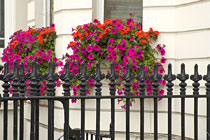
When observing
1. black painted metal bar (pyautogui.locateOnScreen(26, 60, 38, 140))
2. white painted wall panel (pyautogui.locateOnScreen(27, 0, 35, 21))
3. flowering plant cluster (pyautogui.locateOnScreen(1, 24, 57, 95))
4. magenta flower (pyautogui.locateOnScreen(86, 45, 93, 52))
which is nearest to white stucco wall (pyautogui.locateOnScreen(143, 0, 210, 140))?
magenta flower (pyautogui.locateOnScreen(86, 45, 93, 52))

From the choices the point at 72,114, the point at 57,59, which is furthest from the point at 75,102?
the point at 57,59

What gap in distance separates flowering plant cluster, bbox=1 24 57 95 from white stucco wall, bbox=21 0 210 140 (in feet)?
0.69

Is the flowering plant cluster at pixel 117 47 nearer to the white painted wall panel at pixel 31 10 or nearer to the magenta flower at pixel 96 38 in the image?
the magenta flower at pixel 96 38

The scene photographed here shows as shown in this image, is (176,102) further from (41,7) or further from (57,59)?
(41,7)

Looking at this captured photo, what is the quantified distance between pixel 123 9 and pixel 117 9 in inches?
3.1

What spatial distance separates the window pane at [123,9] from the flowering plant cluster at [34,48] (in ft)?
2.56

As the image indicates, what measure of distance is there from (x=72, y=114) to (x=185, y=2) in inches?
71.8

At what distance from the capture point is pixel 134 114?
4602 millimetres

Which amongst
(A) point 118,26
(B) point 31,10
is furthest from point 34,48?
(A) point 118,26

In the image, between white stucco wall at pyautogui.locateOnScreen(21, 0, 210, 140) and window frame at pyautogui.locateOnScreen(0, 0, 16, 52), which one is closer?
white stucco wall at pyautogui.locateOnScreen(21, 0, 210, 140)

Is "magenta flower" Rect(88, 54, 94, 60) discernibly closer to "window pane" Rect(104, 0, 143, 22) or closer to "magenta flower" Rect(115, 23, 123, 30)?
"magenta flower" Rect(115, 23, 123, 30)

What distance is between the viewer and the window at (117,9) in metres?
4.91

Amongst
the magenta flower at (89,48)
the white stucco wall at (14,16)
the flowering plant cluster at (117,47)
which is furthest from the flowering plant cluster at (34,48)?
the white stucco wall at (14,16)

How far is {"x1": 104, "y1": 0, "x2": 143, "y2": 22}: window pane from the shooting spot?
4906 mm
